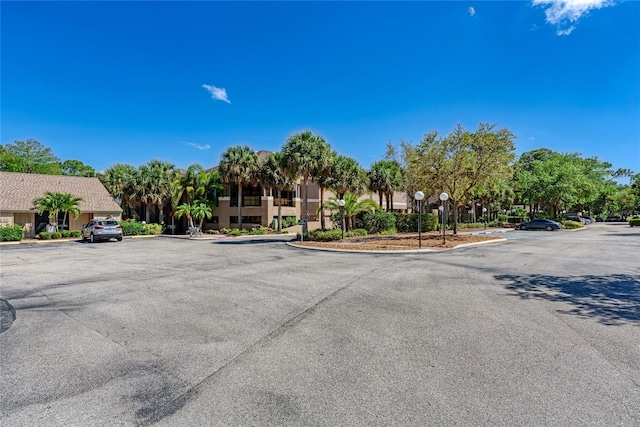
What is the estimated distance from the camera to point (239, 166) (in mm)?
31594

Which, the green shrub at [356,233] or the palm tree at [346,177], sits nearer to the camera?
the green shrub at [356,233]

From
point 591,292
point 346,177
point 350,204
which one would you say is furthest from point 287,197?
point 591,292

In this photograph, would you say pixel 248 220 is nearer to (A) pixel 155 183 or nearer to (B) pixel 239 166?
(B) pixel 239 166

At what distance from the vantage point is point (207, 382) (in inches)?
136

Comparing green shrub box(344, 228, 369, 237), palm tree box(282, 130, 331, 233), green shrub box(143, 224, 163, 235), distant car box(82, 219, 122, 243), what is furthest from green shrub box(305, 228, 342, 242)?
green shrub box(143, 224, 163, 235)

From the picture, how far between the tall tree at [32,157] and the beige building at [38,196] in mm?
24622

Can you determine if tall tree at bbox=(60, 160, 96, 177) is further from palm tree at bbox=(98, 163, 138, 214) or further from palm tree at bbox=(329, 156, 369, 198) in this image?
palm tree at bbox=(329, 156, 369, 198)

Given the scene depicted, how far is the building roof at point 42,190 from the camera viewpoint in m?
27.5

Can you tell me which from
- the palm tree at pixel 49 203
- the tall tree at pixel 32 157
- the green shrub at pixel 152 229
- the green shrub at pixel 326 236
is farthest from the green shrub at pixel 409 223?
the tall tree at pixel 32 157

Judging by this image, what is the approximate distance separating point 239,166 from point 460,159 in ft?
65.5

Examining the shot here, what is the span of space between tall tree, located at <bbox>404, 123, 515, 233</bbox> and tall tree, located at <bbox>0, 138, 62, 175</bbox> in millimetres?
57948

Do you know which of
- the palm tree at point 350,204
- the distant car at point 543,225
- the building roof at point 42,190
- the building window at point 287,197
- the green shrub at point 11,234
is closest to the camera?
the green shrub at point 11,234

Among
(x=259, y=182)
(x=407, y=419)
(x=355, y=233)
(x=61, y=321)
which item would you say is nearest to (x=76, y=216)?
(x=259, y=182)

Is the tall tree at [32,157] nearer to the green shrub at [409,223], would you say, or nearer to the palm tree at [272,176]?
the palm tree at [272,176]
